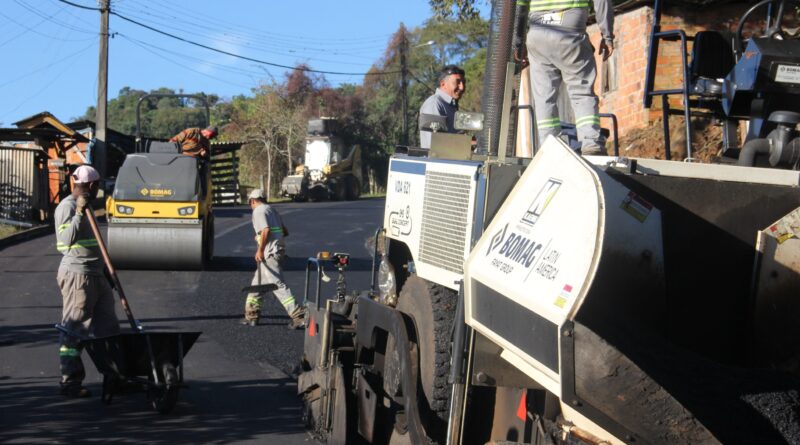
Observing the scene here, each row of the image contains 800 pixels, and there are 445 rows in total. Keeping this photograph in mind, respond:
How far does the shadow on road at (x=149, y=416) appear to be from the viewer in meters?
7.90

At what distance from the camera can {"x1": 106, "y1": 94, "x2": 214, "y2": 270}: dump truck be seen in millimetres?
17391

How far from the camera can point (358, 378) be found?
643 cm

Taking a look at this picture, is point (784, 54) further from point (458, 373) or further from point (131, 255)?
point (131, 255)

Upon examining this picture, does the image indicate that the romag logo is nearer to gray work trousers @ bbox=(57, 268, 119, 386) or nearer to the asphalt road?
the asphalt road

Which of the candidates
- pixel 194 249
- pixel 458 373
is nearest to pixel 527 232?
pixel 458 373

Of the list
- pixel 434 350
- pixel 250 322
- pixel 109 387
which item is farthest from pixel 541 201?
pixel 250 322

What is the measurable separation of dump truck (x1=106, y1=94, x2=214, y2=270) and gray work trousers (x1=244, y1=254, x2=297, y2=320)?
4.16 metres

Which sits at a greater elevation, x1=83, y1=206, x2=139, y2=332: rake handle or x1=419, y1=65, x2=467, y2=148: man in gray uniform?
x1=419, y1=65, x2=467, y2=148: man in gray uniform

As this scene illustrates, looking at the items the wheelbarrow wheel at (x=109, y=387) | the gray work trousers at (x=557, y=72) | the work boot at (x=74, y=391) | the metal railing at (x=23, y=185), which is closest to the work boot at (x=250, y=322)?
the work boot at (x=74, y=391)

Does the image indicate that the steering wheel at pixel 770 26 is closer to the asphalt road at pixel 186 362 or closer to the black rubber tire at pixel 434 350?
the black rubber tire at pixel 434 350

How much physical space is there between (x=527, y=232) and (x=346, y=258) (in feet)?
15.1

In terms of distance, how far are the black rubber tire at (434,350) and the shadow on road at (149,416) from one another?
321 cm

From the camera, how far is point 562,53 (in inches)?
234

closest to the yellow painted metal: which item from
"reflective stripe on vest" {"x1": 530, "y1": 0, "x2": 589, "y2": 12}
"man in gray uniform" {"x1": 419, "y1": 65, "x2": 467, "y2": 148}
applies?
"man in gray uniform" {"x1": 419, "y1": 65, "x2": 467, "y2": 148}
